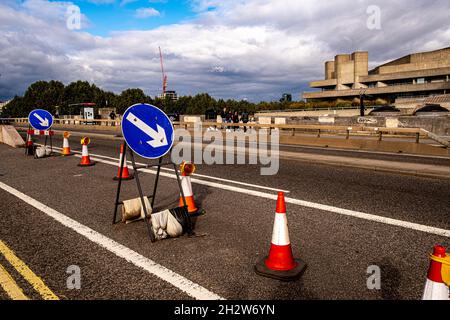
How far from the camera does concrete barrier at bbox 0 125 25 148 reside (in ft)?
58.0

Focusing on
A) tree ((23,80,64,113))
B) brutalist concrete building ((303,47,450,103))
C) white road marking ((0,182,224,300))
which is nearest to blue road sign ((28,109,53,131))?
white road marking ((0,182,224,300))

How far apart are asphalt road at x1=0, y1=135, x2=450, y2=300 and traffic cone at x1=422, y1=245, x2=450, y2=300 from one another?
0.79m

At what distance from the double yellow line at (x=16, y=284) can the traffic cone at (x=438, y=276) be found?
123 inches

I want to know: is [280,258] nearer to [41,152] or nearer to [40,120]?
[41,152]

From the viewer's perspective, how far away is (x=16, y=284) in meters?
3.39

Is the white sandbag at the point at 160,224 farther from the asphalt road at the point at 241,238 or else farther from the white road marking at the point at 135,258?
the white road marking at the point at 135,258

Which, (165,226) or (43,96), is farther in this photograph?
(43,96)

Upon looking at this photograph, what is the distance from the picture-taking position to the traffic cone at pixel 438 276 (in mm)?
2279

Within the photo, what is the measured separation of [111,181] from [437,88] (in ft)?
279

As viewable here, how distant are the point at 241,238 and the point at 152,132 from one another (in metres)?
1.96

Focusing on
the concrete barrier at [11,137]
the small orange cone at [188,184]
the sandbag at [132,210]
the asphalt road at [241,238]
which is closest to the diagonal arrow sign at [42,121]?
the asphalt road at [241,238]

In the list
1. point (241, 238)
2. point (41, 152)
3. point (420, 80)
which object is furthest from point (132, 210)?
point (420, 80)

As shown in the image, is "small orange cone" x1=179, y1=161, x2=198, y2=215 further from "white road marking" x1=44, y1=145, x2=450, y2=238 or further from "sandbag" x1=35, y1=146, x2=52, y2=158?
"sandbag" x1=35, y1=146, x2=52, y2=158

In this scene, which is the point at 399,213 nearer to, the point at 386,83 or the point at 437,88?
the point at 437,88
